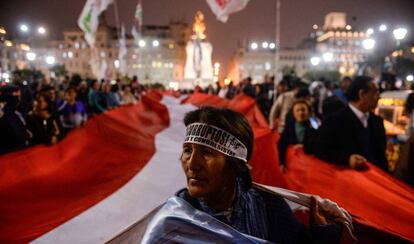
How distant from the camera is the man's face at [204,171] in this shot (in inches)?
80.3

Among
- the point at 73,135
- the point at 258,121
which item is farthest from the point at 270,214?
the point at 258,121

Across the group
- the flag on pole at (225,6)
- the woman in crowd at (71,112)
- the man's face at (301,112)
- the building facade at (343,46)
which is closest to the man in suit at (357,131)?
the man's face at (301,112)

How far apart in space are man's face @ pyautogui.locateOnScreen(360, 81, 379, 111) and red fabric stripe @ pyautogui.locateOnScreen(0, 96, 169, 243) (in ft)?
9.77

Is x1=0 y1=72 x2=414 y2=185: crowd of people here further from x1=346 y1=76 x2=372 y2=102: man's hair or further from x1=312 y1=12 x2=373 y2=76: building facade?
x1=312 y1=12 x2=373 y2=76: building facade

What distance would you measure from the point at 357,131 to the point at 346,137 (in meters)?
0.14

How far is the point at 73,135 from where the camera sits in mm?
6574

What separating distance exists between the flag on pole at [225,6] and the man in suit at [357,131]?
830cm

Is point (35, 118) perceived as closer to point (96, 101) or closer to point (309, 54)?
point (96, 101)

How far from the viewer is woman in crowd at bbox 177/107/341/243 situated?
2064 mm

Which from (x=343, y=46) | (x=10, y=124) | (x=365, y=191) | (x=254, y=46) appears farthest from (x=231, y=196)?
(x=343, y=46)

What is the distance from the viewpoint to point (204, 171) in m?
2.06

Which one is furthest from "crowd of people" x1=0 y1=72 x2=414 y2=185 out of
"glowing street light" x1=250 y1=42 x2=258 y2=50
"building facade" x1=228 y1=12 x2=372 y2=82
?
"glowing street light" x1=250 y1=42 x2=258 y2=50

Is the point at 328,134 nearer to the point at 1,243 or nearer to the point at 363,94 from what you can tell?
the point at 363,94

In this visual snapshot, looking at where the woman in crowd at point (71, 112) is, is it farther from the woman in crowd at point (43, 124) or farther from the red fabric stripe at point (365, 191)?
the red fabric stripe at point (365, 191)
